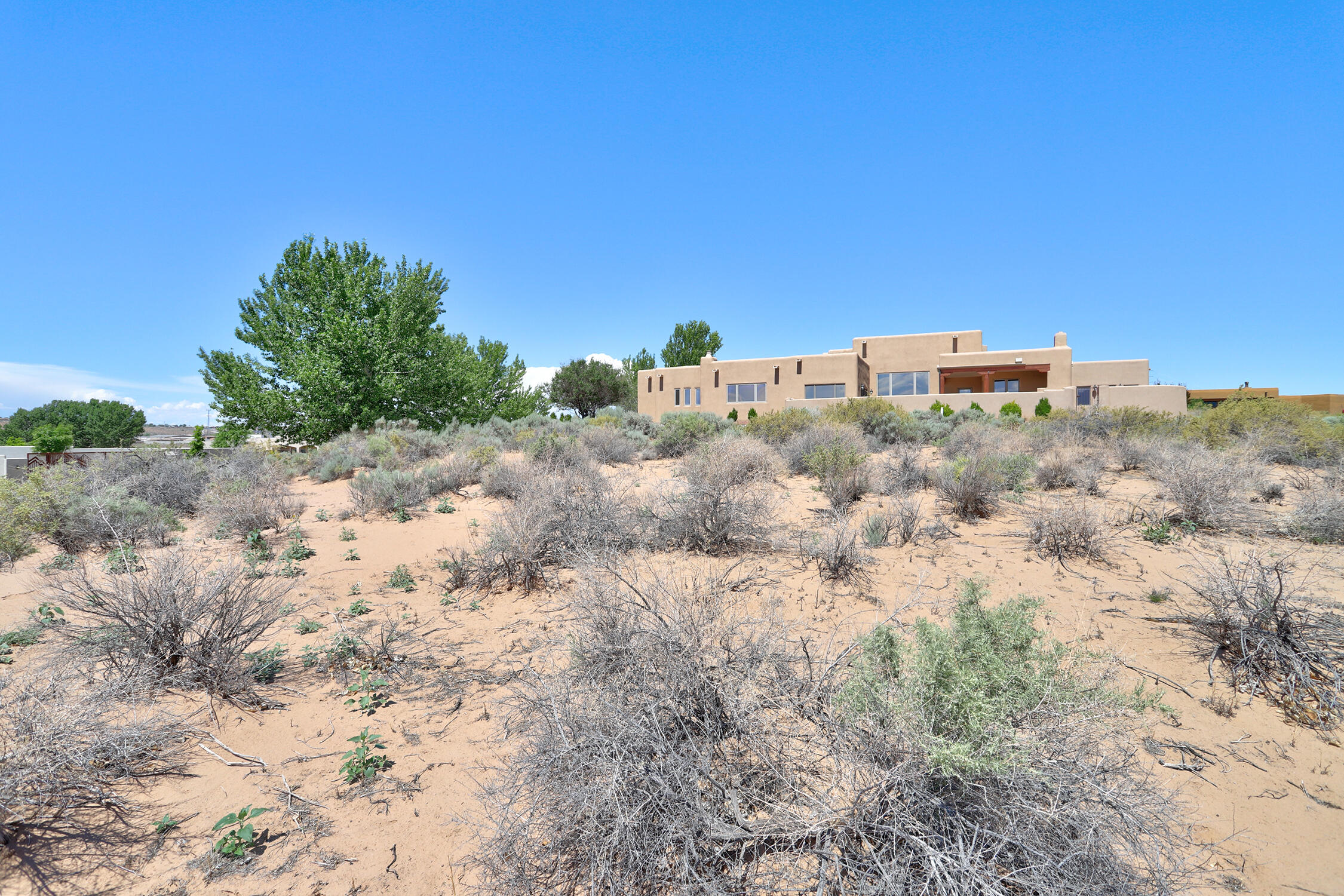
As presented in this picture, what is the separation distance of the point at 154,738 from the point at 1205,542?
9.11m

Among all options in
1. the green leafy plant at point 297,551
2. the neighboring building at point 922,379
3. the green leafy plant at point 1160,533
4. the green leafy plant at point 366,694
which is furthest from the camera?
the neighboring building at point 922,379

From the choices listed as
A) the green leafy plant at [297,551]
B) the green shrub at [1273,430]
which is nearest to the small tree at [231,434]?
the green leafy plant at [297,551]

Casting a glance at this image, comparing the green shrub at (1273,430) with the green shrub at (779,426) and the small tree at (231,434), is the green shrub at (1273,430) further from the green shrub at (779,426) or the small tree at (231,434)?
the small tree at (231,434)

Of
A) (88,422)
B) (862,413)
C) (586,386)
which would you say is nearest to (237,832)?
(862,413)

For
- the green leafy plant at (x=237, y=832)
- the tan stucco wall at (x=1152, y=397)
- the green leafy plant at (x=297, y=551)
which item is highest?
the tan stucco wall at (x=1152, y=397)

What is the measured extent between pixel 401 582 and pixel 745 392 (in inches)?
1096

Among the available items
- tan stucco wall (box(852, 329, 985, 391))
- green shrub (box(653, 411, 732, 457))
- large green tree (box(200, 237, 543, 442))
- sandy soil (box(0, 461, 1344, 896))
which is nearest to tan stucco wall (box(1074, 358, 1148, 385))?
tan stucco wall (box(852, 329, 985, 391))

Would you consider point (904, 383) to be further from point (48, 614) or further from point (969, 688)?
point (48, 614)

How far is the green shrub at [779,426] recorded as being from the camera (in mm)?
12859

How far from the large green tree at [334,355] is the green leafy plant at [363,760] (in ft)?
56.1

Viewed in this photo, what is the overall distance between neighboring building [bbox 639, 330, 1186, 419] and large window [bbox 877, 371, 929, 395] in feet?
0.15

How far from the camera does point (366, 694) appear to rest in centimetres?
376

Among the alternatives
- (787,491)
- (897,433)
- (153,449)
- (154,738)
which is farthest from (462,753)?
(897,433)

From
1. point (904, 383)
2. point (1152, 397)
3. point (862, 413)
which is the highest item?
point (904, 383)
